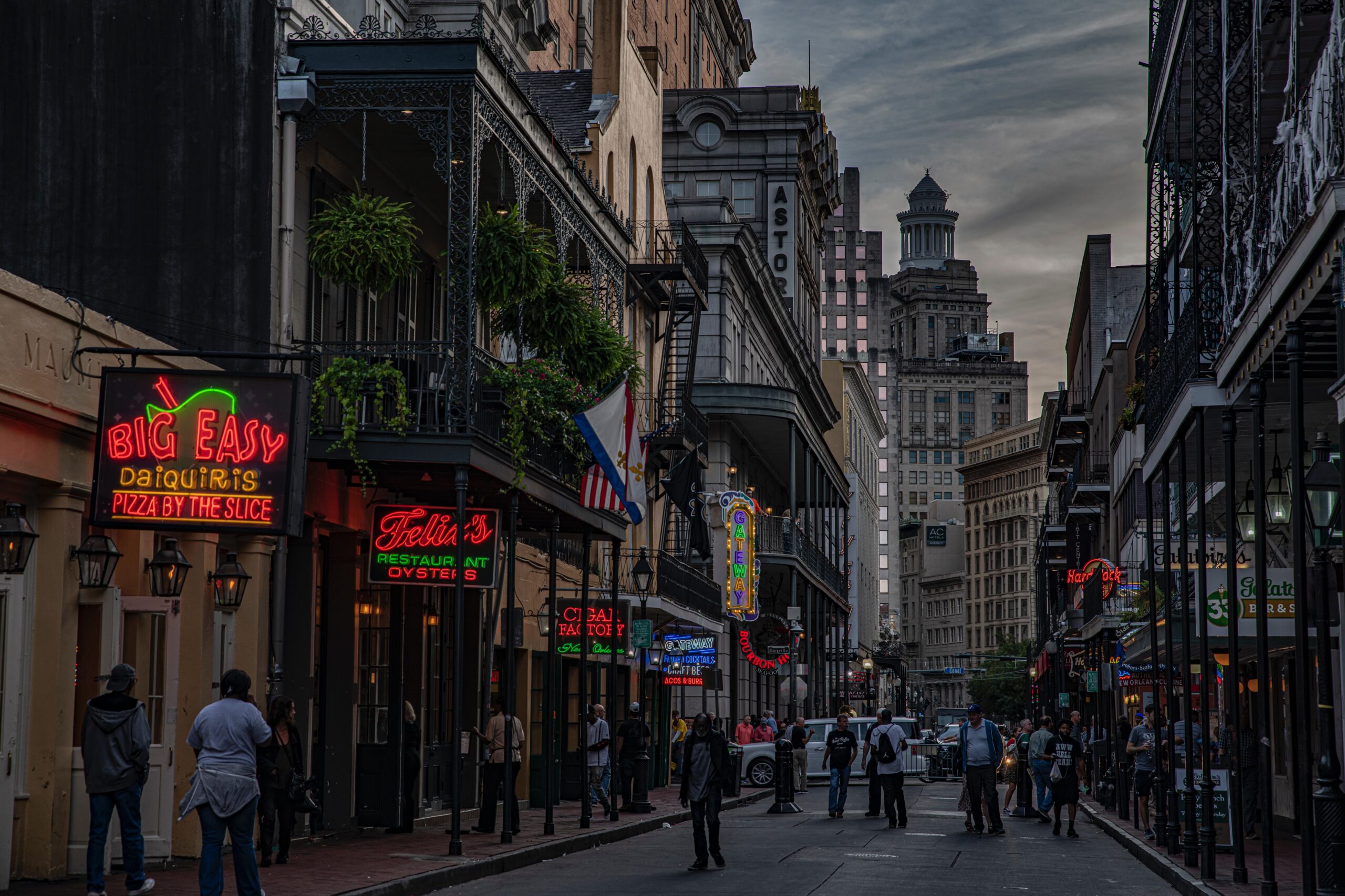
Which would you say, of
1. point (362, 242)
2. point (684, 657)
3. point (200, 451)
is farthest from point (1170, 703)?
point (684, 657)

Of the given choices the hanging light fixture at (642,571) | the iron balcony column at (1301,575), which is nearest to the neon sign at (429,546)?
the iron balcony column at (1301,575)

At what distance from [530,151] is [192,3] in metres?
4.38

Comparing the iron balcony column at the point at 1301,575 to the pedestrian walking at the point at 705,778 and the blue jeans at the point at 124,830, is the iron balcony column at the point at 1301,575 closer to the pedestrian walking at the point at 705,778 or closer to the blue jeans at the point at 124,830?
the pedestrian walking at the point at 705,778

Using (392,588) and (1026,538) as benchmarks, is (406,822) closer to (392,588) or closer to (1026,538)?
(392,588)

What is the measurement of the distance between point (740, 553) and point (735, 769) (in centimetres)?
1062

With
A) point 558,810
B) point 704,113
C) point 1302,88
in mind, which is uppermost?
point 704,113

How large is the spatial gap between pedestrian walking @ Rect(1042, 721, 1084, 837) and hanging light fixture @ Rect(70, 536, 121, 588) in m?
15.5

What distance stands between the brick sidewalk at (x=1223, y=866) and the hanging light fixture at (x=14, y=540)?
9.93 m

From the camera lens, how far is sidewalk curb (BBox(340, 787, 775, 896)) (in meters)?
14.1

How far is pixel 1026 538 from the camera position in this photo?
163500mm

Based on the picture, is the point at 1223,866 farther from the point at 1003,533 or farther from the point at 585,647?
the point at 1003,533

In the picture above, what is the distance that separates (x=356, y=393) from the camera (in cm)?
1708

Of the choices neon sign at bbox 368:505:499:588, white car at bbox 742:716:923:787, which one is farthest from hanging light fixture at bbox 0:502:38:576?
white car at bbox 742:716:923:787

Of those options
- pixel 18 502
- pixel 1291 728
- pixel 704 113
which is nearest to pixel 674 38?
pixel 704 113
